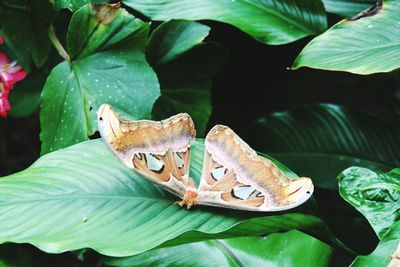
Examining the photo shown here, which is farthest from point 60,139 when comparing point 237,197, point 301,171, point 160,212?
point 301,171

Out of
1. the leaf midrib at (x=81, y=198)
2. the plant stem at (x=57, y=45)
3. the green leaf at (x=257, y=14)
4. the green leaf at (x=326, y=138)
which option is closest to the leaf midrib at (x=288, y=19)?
the green leaf at (x=257, y=14)

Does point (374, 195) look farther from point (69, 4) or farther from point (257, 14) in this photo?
point (69, 4)

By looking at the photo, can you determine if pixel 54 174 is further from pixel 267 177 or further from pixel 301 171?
pixel 301 171

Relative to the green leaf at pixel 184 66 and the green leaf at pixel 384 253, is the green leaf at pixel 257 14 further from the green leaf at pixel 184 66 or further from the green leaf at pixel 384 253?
the green leaf at pixel 384 253

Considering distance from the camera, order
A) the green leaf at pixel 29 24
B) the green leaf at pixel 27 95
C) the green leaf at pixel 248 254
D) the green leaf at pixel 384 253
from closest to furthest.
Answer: the green leaf at pixel 384 253, the green leaf at pixel 248 254, the green leaf at pixel 29 24, the green leaf at pixel 27 95

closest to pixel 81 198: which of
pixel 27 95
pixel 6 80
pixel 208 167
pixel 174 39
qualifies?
pixel 208 167

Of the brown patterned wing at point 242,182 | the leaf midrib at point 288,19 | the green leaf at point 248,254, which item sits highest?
the leaf midrib at point 288,19

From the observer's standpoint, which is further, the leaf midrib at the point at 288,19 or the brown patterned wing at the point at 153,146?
the leaf midrib at the point at 288,19
